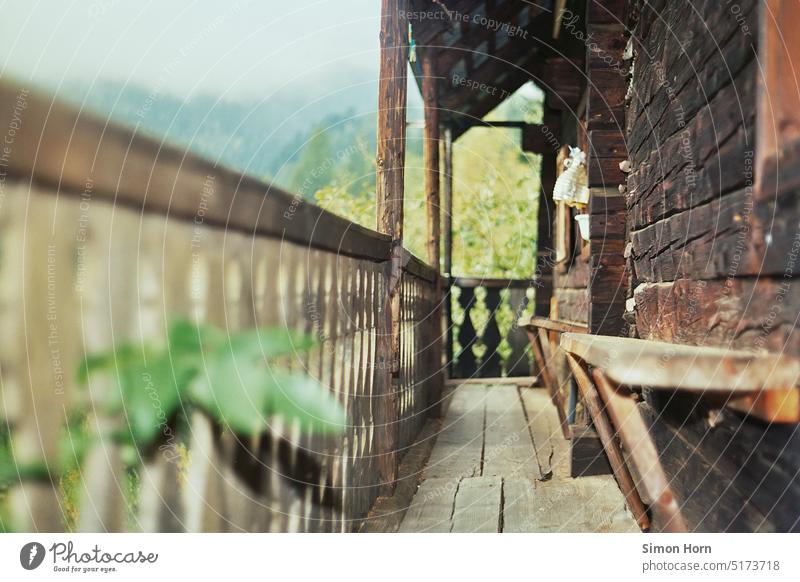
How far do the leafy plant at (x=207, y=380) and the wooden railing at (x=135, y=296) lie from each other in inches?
0.9

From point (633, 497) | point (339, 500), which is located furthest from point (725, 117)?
point (339, 500)

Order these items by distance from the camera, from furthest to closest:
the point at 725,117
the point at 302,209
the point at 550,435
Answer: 1. the point at 550,435
2. the point at 302,209
3. the point at 725,117

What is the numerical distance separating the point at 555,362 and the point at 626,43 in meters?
2.27

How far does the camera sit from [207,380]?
3.93 ft

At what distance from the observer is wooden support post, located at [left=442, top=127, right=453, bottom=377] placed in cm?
605

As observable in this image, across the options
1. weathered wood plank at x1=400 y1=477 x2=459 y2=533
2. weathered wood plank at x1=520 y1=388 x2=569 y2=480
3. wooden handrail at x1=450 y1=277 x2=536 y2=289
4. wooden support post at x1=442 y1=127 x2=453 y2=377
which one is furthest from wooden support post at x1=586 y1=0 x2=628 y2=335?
wooden handrail at x1=450 y1=277 x2=536 y2=289

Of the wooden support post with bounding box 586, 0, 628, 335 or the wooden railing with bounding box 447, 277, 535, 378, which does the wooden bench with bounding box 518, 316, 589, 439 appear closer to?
the wooden support post with bounding box 586, 0, 628, 335

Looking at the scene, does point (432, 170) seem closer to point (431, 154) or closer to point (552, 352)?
point (431, 154)

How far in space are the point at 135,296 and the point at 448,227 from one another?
5.14 m

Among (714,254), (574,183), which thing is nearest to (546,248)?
(574,183)

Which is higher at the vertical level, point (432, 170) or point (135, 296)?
point (432, 170)

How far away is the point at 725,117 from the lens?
1.49m

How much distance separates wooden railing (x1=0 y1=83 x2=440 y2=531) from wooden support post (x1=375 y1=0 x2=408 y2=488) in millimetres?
981
